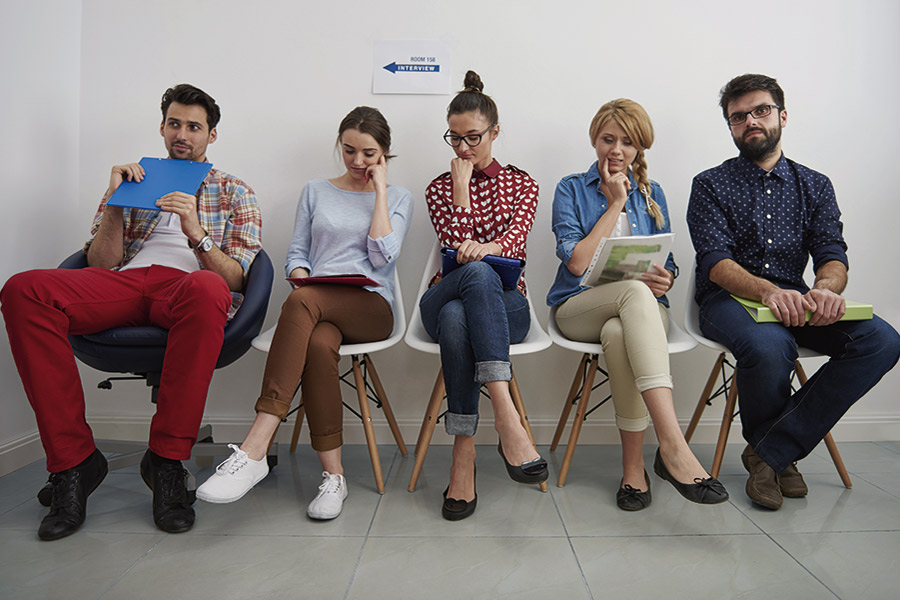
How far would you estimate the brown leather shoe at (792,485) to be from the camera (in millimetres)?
1749

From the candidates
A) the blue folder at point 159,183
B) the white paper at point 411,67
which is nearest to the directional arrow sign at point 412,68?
the white paper at point 411,67

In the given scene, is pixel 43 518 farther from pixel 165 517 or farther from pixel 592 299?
pixel 592 299

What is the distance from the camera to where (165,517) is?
1501mm

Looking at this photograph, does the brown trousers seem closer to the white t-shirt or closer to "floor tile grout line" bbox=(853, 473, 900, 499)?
the white t-shirt

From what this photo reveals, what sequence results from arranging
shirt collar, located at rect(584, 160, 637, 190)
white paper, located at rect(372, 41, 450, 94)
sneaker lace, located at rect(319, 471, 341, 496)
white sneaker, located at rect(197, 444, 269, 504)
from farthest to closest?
white paper, located at rect(372, 41, 450, 94)
shirt collar, located at rect(584, 160, 637, 190)
sneaker lace, located at rect(319, 471, 341, 496)
white sneaker, located at rect(197, 444, 269, 504)

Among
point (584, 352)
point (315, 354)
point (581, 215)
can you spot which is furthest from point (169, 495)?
point (581, 215)

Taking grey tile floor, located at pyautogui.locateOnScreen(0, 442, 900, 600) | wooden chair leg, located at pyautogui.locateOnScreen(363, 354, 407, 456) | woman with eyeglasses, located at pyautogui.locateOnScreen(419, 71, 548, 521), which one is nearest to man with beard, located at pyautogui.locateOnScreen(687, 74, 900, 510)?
grey tile floor, located at pyautogui.locateOnScreen(0, 442, 900, 600)

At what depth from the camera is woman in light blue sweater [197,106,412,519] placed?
61.1 inches

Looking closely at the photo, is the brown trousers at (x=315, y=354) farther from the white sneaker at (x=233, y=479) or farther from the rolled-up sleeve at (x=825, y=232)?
the rolled-up sleeve at (x=825, y=232)

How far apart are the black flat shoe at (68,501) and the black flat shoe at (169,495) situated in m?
0.15

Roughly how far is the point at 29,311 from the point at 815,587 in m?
2.02

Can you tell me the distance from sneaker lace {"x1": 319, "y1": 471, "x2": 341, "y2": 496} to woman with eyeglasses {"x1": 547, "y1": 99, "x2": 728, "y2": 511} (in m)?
0.82

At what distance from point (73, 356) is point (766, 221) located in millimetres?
2164

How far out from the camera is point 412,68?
2.29 m
